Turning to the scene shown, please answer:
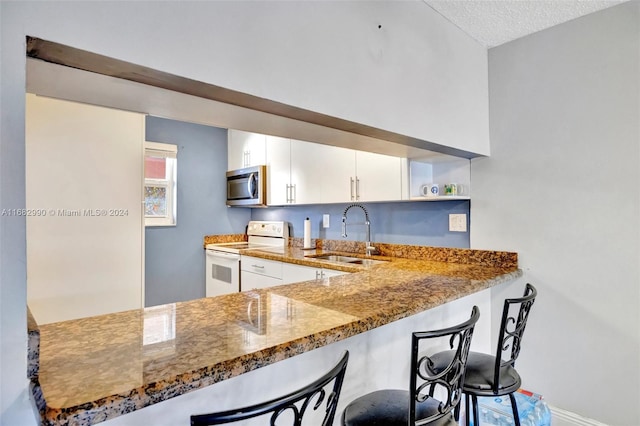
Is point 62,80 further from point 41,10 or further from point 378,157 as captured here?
point 378,157

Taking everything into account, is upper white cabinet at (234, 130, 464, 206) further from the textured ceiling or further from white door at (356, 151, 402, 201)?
the textured ceiling

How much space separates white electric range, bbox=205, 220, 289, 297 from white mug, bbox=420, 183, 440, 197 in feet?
5.58

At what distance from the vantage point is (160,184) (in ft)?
12.1

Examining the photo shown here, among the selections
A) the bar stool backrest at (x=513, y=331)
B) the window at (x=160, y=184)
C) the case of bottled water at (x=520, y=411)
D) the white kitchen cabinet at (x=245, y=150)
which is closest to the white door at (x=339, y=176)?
the white kitchen cabinet at (x=245, y=150)

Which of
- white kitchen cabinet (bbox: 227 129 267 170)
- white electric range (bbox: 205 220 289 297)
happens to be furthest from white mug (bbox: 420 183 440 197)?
white kitchen cabinet (bbox: 227 129 267 170)

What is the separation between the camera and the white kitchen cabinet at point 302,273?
246 centimetres

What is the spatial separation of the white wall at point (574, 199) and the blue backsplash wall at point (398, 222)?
25cm

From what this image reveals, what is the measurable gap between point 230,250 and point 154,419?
270cm

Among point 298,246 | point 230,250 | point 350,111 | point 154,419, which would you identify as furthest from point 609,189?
point 230,250

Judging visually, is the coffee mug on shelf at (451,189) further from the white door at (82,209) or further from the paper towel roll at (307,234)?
the white door at (82,209)

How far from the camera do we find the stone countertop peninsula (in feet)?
2.09

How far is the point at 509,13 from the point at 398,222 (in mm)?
1539

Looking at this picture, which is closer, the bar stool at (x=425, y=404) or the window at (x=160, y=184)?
the bar stool at (x=425, y=404)

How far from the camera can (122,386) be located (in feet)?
2.13
